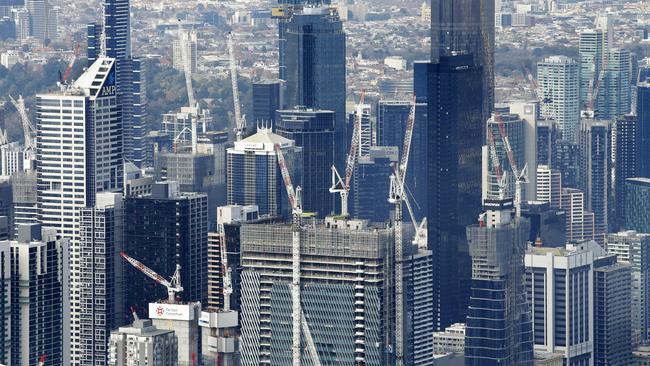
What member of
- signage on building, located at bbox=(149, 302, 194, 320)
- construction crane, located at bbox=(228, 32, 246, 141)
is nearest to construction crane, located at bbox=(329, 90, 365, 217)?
construction crane, located at bbox=(228, 32, 246, 141)

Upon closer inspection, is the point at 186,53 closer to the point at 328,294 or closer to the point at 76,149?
the point at 76,149

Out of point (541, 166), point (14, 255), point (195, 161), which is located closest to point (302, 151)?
point (195, 161)

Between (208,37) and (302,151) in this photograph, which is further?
(208,37)

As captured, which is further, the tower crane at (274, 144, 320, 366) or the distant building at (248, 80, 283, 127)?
the distant building at (248, 80, 283, 127)

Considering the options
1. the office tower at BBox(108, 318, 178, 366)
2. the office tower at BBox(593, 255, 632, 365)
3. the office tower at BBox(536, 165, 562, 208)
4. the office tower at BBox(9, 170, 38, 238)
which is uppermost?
the office tower at BBox(9, 170, 38, 238)

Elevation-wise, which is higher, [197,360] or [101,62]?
[101,62]

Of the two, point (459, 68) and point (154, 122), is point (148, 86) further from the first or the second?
point (459, 68)

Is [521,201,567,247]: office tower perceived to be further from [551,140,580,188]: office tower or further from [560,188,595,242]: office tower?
[551,140,580,188]: office tower
